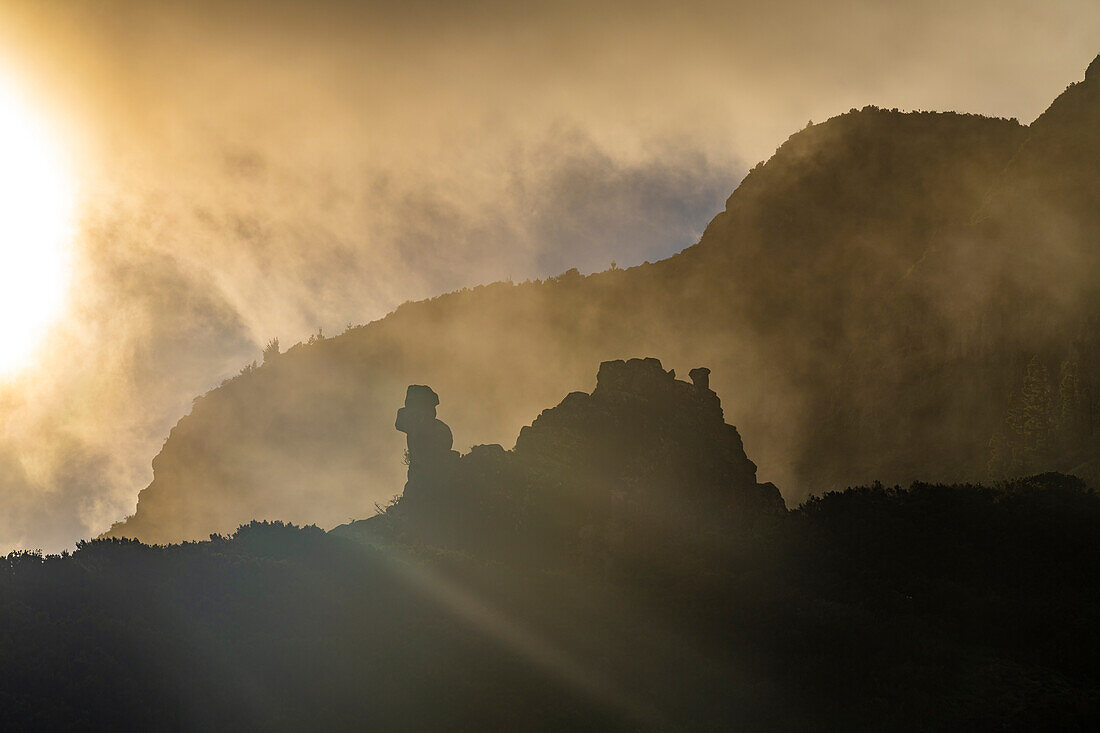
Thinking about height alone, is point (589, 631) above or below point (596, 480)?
below

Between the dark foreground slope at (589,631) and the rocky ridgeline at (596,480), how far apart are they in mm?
8917

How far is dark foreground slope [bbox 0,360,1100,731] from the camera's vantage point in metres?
18.7

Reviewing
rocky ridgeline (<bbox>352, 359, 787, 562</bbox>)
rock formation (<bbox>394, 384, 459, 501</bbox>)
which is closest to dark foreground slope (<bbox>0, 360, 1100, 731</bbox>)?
rocky ridgeline (<bbox>352, 359, 787, 562</bbox>)

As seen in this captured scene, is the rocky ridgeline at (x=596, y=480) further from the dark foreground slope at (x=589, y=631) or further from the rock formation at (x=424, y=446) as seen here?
the dark foreground slope at (x=589, y=631)

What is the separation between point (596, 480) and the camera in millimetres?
58500

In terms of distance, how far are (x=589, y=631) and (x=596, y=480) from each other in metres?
32.4

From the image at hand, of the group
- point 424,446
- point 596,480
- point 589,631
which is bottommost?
point 589,631

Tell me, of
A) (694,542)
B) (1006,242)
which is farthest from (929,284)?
(694,542)

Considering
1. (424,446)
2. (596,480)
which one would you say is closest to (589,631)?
(596,480)

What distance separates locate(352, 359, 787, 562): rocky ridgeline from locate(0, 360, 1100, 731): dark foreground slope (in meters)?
8.92

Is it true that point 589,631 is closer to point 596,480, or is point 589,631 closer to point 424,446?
point 596,480

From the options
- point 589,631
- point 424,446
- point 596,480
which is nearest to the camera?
point 589,631

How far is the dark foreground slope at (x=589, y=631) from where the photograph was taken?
18.7 m

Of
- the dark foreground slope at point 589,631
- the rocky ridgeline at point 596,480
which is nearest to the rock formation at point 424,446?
the rocky ridgeline at point 596,480
